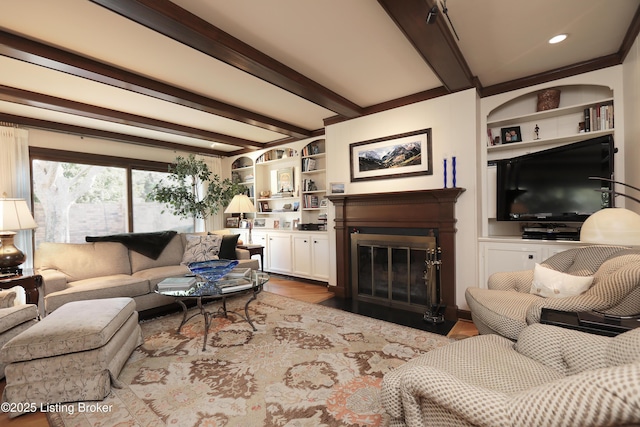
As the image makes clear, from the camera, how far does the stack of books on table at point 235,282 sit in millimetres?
2584

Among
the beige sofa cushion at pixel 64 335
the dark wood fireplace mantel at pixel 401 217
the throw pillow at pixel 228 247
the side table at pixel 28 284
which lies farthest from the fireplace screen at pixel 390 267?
the side table at pixel 28 284

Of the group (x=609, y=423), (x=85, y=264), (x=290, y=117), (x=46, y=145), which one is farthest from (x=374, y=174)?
(x=46, y=145)

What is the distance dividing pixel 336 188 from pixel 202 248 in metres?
2.02

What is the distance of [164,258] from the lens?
381cm

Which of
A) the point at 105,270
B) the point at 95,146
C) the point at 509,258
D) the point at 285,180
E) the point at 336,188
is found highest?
the point at 95,146

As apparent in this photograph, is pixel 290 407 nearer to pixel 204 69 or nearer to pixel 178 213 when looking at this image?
pixel 204 69

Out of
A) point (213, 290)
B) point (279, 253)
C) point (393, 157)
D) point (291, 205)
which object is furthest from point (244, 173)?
point (213, 290)

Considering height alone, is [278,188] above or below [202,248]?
above

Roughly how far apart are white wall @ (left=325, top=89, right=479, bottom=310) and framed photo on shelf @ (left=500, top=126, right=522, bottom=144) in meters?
0.43

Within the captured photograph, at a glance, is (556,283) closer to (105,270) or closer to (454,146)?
(454,146)

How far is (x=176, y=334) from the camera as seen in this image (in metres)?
2.72

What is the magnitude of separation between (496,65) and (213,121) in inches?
138

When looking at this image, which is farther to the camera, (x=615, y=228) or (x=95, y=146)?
(x=95, y=146)

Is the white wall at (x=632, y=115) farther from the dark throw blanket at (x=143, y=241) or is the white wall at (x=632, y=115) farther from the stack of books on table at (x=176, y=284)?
the dark throw blanket at (x=143, y=241)
